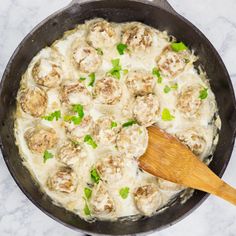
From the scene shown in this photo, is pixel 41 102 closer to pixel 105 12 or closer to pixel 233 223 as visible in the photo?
pixel 105 12

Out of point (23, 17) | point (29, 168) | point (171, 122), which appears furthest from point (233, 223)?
point (23, 17)

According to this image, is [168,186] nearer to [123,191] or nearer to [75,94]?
[123,191]

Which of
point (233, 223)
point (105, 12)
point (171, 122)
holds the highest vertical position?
point (105, 12)

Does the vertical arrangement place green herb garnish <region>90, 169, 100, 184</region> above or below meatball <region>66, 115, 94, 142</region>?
below

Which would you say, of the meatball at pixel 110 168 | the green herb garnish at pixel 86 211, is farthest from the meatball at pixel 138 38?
the green herb garnish at pixel 86 211

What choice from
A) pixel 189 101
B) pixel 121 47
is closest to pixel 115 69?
pixel 121 47

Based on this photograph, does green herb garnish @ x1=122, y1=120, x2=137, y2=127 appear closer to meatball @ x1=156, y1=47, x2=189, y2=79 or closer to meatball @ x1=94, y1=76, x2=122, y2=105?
meatball @ x1=94, y1=76, x2=122, y2=105

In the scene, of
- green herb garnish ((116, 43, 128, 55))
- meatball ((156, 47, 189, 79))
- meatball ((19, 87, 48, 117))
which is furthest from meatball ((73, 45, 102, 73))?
meatball ((156, 47, 189, 79))
